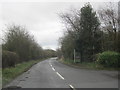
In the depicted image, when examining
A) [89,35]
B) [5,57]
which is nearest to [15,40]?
[89,35]

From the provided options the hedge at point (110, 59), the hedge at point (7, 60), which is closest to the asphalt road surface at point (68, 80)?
the hedge at point (7, 60)

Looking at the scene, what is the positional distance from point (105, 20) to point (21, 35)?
60.2 feet

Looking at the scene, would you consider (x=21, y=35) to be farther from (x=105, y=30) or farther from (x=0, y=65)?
(x=0, y=65)

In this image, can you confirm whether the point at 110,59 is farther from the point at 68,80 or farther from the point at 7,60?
the point at 68,80

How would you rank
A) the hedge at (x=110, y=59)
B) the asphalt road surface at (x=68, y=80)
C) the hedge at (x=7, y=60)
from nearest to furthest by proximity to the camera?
the asphalt road surface at (x=68, y=80)
the hedge at (x=7, y=60)
the hedge at (x=110, y=59)

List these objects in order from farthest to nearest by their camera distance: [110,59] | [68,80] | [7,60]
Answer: [110,59] < [7,60] < [68,80]

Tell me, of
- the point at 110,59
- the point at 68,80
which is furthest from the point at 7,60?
the point at 68,80

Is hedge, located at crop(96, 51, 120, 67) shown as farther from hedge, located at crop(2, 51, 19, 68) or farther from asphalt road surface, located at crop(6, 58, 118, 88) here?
hedge, located at crop(2, 51, 19, 68)

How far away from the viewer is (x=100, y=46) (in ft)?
142

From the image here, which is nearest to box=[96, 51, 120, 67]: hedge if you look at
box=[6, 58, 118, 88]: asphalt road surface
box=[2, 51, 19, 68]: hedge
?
box=[6, 58, 118, 88]: asphalt road surface

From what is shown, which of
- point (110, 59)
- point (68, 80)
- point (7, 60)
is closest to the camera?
point (68, 80)

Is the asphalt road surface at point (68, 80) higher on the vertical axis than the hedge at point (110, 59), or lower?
lower

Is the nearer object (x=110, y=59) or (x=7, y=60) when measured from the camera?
(x=7, y=60)

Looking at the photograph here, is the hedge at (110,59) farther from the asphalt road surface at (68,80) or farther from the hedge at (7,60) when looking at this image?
the hedge at (7,60)
